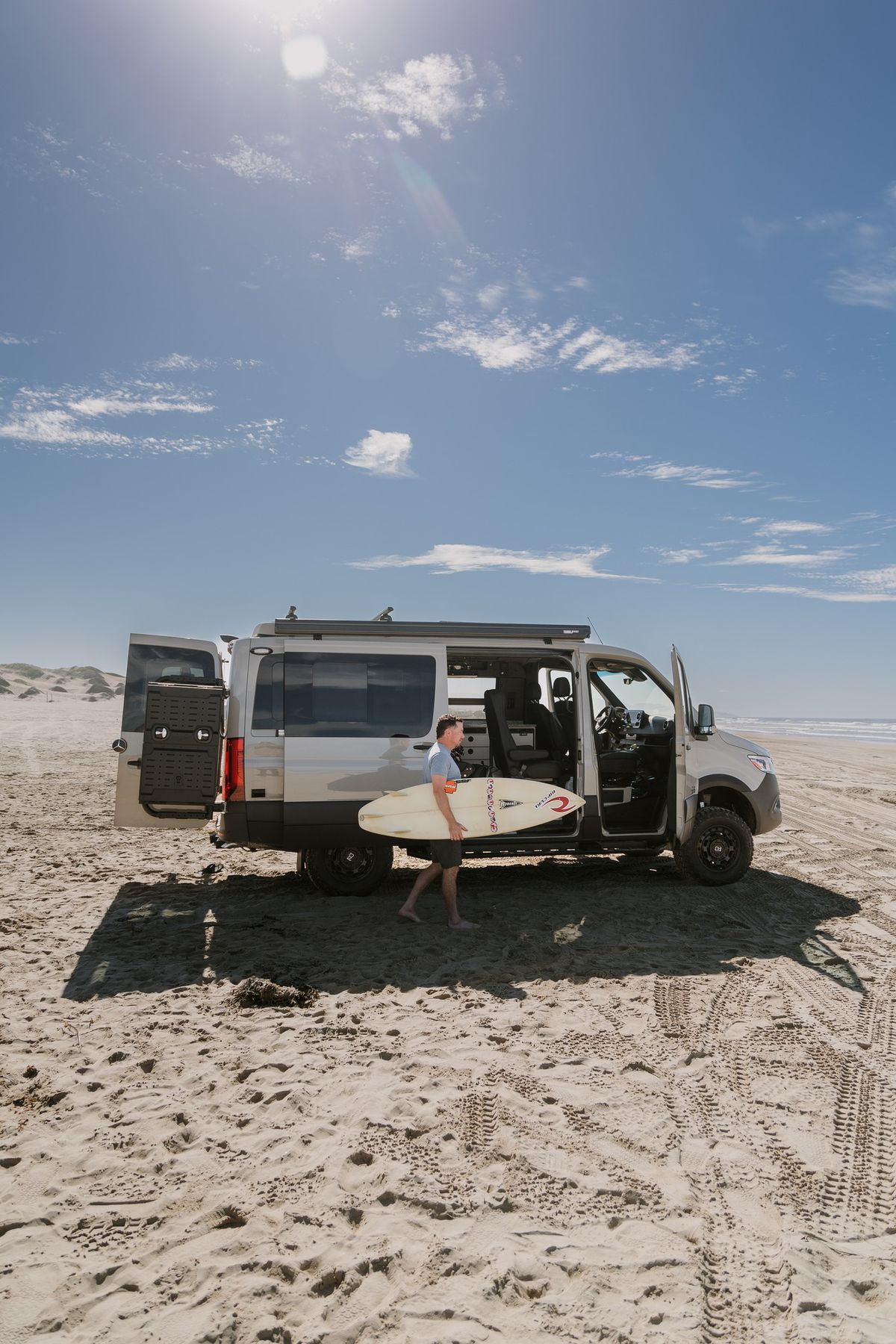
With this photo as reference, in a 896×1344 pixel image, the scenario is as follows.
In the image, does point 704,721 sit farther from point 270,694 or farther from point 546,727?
point 270,694

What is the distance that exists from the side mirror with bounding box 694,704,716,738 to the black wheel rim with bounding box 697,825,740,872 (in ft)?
3.01

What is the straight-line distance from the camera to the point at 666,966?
6023 millimetres

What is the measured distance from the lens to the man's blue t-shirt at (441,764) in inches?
267

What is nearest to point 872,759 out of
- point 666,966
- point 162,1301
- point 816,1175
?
point 666,966

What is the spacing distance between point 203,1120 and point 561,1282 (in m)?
1.75

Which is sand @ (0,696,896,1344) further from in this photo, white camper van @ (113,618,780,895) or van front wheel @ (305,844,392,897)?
white camper van @ (113,618,780,895)

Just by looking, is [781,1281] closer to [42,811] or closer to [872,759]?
[42,811]

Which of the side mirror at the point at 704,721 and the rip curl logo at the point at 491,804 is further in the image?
the side mirror at the point at 704,721

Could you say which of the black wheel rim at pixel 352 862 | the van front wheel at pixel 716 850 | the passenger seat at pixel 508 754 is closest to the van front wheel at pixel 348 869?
the black wheel rim at pixel 352 862

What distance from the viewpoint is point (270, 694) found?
750cm

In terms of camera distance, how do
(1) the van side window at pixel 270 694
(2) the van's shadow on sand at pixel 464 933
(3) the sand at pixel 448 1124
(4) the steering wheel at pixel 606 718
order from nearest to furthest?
1. (3) the sand at pixel 448 1124
2. (2) the van's shadow on sand at pixel 464 933
3. (1) the van side window at pixel 270 694
4. (4) the steering wheel at pixel 606 718

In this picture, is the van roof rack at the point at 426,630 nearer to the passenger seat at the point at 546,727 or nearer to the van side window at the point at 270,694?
the van side window at the point at 270,694

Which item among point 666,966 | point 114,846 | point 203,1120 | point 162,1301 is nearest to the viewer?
point 162,1301

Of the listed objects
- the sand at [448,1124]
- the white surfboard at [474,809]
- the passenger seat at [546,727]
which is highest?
the passenger seat at [546,727]
